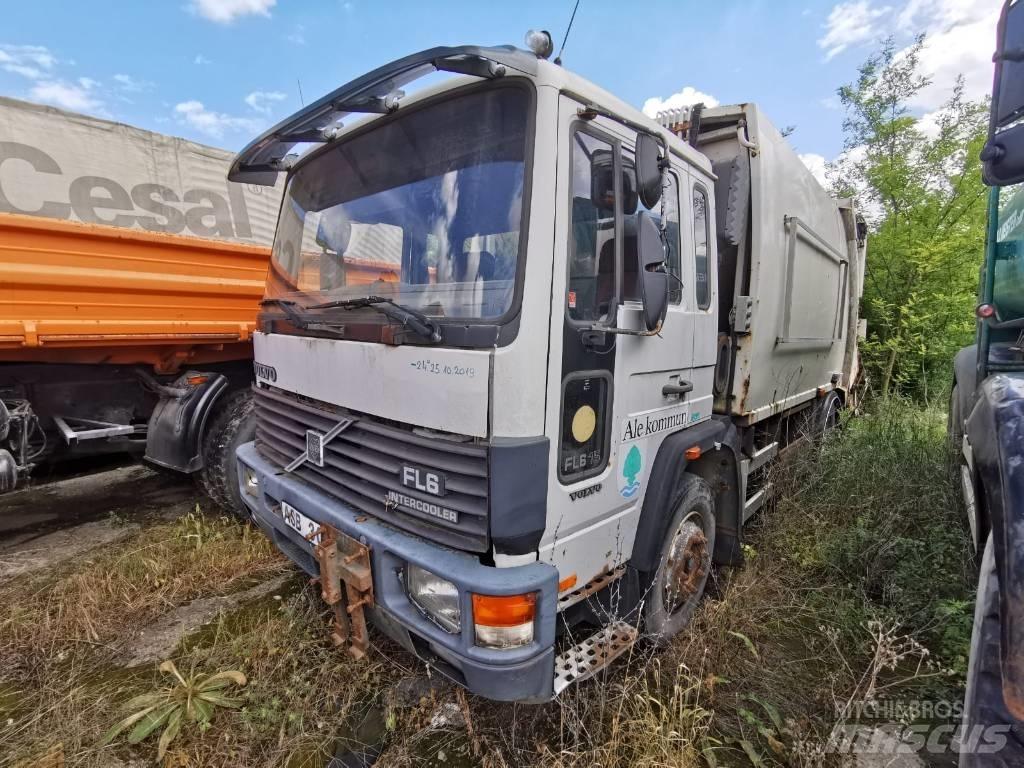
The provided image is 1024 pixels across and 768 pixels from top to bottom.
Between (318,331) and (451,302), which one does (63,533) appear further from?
(451,302)

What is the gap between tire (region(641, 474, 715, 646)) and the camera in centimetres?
235

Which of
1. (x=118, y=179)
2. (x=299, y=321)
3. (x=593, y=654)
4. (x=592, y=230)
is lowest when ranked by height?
(x=593, y=654)

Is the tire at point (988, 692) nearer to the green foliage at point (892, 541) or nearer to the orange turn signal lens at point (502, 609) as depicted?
the green foliage at point (892, 541)

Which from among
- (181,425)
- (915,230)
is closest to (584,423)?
(181,425)

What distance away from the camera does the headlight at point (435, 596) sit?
1.70 metres

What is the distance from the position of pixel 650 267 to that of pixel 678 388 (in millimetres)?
758

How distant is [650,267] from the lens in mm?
1844

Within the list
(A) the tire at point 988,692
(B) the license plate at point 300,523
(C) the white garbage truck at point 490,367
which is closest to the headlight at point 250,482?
(C) the white garbage truck at point 490,367

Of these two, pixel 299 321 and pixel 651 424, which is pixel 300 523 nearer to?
pixel 299 321

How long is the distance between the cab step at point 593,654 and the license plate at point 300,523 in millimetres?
1100

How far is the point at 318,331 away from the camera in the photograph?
215 cm

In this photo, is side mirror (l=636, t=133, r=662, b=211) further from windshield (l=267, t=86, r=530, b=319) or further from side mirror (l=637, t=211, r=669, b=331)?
windshield (l=267, t=86, r=530, b=319)

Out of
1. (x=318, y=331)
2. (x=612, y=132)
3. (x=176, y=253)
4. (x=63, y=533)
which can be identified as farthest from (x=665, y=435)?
(x=63, y=533)

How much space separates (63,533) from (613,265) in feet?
14.5
